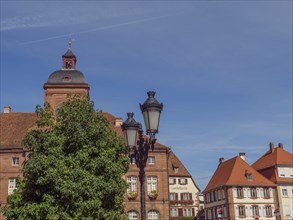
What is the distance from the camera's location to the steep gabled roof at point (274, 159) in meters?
62.3

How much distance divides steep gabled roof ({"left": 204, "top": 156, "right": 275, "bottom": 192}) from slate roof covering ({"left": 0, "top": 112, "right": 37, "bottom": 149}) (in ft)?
96.2

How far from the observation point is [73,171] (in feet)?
68.3

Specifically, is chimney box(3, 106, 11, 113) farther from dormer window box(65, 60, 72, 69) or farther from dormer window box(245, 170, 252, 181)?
dormer window box(245, 170, 252, 181)

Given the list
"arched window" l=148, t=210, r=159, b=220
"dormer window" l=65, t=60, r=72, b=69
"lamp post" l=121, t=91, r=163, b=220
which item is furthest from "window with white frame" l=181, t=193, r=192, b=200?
"lamp post" l=121, t=91, r=163, b=220

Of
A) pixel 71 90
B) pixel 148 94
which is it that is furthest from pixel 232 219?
pixel 148 94

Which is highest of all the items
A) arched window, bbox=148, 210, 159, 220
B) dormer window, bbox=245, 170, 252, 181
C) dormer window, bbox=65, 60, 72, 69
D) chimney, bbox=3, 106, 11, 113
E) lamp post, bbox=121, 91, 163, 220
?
dormer window, bbox=65, 60, 72, 69

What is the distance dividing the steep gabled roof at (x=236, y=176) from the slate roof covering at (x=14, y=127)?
Result: 29309 millimetres

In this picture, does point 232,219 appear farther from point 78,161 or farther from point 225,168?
point 78,161

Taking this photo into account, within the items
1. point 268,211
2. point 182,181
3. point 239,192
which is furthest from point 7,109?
point 268,211

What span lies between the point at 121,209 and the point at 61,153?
4.92 metres

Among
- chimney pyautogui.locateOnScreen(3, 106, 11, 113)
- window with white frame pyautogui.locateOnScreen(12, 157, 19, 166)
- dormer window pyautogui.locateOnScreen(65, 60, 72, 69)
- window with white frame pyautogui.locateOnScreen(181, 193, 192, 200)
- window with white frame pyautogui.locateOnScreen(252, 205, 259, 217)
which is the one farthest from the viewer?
window with white frame pyautogui.locateOnScreen(181, 193, 192, 200)

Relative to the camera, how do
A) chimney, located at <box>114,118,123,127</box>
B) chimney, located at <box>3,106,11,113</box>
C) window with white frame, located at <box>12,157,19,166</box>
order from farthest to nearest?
chimney, located at <box>3,106,11,113</box>
chimney, located at <box>114,118,123,127</box>
window with white frame, located at <box>12,157,19,166</box>

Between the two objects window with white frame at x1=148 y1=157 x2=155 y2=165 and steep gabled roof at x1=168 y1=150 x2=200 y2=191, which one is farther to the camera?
steep gabled roof at x1=168 y1=150 x2=200 y2=191

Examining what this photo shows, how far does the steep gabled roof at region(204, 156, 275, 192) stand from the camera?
58969 millimetres
